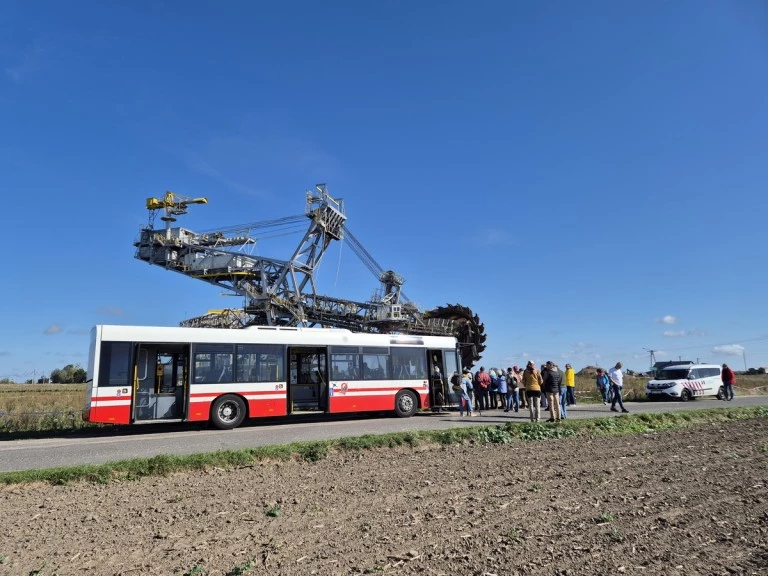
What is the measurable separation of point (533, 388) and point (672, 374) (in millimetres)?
15880

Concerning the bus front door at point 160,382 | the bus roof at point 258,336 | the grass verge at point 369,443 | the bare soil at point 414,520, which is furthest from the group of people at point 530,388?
the bus front door at point 160,382

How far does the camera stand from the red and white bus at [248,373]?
14008 millimetres

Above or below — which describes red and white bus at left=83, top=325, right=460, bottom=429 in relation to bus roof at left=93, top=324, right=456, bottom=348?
below

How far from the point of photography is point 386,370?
18.3 meters

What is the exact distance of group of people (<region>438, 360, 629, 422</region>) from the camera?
563 inches

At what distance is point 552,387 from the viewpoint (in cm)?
1415

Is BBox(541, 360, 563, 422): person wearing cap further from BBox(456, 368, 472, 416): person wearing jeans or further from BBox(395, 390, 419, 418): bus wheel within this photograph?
BBox(395, 390, 419, 418): bus wheel

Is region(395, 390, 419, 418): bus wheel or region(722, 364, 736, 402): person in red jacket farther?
region(722, 364, 736, 402): person in red jacket

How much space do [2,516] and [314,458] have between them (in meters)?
4.78

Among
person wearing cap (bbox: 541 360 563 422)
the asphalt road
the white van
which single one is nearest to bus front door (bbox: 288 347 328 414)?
the asphalt road

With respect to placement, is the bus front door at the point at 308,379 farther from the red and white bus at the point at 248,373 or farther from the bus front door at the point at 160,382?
the bus front door at the point at 160,382

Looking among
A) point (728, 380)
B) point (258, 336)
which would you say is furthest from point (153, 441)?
point (728, 380)

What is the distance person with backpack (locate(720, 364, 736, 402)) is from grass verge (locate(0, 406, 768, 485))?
1030 centimetres

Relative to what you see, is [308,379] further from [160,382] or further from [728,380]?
[728,380]
